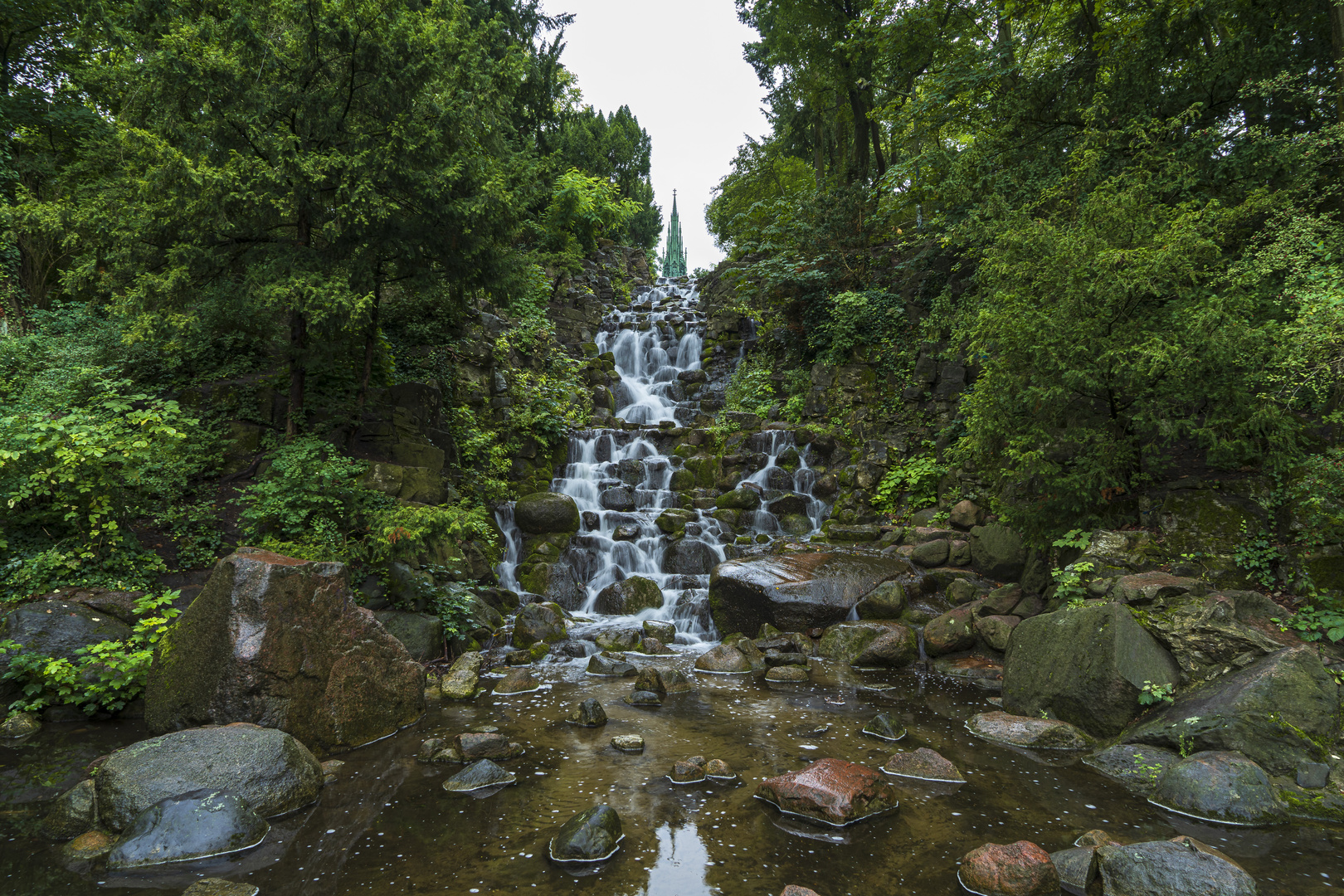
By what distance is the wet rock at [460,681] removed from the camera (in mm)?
7870

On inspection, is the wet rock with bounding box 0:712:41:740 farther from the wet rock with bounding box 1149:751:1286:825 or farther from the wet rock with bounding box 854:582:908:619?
the wet rock with bounding box 1149:751:1286:825

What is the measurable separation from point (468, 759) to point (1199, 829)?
617 cm

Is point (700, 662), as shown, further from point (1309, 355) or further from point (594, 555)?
point (1309, 355)

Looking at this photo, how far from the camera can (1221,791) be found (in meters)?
4.93

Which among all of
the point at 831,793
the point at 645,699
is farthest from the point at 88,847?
the point at 831,793

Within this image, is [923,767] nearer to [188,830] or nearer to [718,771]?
[718,771]

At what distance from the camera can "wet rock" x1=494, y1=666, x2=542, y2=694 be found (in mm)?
8123

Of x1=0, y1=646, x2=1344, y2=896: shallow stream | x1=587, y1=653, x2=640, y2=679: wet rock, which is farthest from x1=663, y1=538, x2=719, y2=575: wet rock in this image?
x1=0, y1=646, x2=1344, y2=896: shallow stream

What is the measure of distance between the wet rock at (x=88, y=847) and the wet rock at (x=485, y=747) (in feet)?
8.43

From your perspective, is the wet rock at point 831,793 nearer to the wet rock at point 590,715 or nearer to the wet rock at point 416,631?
the wet rock at point 590,715

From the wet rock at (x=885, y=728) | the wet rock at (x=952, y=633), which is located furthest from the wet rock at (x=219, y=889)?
the wet rock at (x=952, y=633)

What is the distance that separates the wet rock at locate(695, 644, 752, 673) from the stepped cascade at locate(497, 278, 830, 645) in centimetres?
115

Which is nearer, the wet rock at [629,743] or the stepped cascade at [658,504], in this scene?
the wet rock at [629,743]

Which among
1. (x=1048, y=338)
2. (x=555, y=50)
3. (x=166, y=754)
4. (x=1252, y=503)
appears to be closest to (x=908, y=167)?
(x=1048, y=338)
